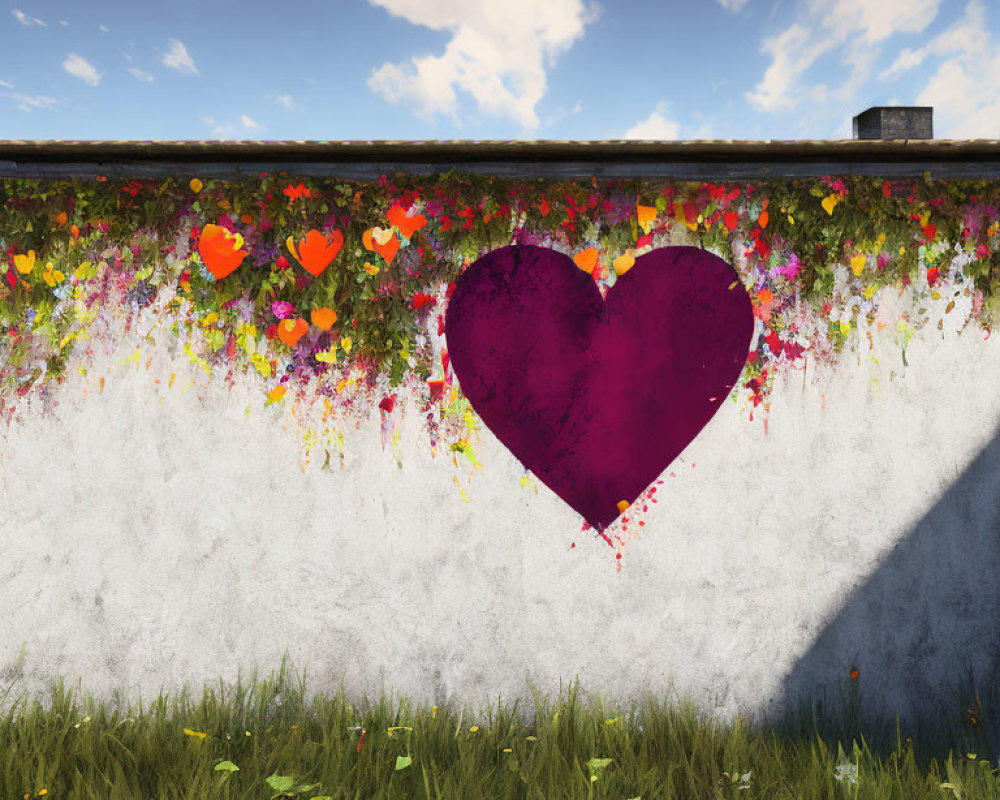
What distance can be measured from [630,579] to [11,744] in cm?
268

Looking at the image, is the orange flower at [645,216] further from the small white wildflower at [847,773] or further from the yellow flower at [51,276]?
the yellow flower at [51,276]

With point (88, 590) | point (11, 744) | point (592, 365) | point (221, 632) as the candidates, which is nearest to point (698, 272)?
point (592, 365)

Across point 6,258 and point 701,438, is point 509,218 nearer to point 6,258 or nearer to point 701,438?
point 701,438

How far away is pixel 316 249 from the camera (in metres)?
3.07

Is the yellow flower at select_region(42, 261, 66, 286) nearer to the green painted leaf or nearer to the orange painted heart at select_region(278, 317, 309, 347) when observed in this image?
the orange painted heart at select_region(278, 317, 309, 347)

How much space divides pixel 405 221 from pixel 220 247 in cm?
86

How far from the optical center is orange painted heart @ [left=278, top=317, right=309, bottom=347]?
310 cm

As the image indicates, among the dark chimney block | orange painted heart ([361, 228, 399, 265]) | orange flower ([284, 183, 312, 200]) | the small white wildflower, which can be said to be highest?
the dark chimney block

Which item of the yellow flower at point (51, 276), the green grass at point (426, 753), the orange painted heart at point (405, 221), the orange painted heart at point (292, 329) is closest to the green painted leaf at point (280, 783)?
the green grass at point (426, 753)

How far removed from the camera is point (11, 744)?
108 inches

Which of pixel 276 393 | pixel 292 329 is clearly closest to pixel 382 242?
pixel 292 329

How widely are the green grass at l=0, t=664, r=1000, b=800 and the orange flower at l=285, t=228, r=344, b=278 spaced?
188cm

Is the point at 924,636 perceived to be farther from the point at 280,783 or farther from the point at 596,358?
the point at 280,783

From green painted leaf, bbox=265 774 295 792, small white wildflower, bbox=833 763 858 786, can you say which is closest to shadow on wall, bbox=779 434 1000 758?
small white wildflower, bbox=833 763 858 786
